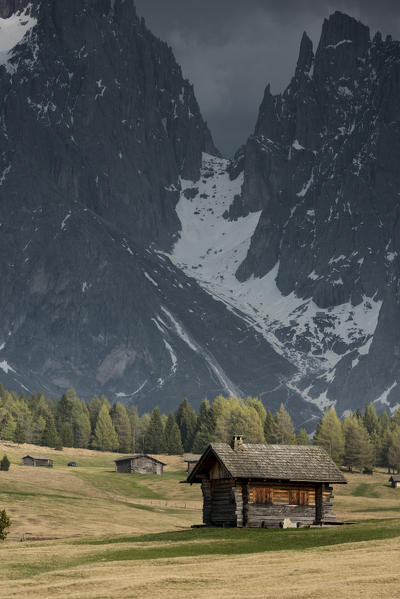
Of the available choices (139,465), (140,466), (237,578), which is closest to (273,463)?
(237,578)

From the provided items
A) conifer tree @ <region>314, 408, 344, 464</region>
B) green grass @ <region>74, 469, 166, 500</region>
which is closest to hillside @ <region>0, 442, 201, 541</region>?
green grass @ <region>74, 469, 166, 500</region>

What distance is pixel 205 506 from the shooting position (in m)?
73.2

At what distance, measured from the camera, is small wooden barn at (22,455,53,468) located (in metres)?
172

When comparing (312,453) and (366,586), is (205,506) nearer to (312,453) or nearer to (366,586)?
(312,453)

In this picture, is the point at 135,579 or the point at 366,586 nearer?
the point at 366,586

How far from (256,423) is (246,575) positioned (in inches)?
5981

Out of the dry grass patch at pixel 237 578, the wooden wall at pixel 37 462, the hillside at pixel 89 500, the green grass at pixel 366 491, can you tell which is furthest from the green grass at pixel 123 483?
the dry grass patch at pixel 237 578

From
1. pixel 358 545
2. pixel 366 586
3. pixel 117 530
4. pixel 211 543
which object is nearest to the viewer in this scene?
pixel 366 586

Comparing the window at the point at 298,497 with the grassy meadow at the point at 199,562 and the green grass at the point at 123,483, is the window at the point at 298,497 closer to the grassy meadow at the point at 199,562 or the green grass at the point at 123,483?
the grassy meadow at the point at 199,562

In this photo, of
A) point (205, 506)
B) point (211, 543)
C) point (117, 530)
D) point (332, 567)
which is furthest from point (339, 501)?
point (332, 567)

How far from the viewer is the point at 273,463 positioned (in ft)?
229

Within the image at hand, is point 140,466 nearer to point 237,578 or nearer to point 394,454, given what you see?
point 394,454

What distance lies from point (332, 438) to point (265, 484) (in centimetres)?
12286

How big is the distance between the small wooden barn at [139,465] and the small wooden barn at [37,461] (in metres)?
12.3
